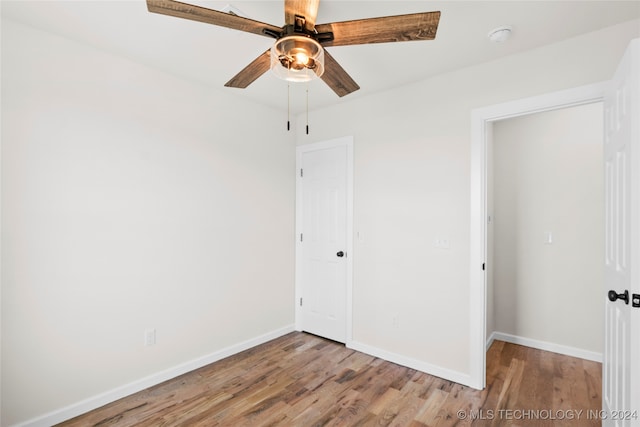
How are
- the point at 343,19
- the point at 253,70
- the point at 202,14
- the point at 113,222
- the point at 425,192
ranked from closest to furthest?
the point at 202,14 → the point at 253,70 → the point at 343,19 → the point at 113,222 → the point at 425,192

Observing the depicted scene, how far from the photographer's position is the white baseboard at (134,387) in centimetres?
207

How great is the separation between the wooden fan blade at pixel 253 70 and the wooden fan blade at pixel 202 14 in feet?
0.55

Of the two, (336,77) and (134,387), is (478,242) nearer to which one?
(336,77)

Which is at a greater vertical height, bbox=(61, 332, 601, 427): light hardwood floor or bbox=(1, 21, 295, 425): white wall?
bbox=(1, 21, 295, 425): white wall

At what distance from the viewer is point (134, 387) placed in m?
2.45

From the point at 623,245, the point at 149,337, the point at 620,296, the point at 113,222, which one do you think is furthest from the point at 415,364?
the point at 113,222

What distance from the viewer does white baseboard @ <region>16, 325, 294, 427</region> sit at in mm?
2071

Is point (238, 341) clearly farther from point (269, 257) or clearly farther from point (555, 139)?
point (555, 139)

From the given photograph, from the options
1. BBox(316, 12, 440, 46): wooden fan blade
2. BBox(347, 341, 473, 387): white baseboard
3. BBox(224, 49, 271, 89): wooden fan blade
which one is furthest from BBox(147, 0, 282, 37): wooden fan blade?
BBox(347, 341, 473, 387): white baseboard

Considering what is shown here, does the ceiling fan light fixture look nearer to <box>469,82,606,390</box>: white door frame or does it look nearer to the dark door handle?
<box>469,82,606,390</box>: white door frame

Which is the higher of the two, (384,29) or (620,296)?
(384,29)

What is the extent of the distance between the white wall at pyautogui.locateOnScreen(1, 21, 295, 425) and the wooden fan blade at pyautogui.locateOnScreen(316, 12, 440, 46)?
182 centimetres

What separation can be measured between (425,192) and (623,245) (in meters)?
1.42

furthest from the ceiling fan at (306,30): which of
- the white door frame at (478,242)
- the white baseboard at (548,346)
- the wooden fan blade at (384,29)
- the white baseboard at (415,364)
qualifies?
the white baseboard at (548,346)
